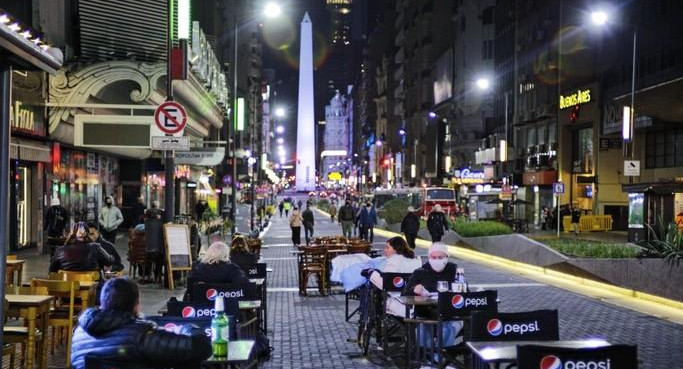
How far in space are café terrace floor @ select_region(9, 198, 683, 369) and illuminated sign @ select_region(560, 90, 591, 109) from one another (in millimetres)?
31599

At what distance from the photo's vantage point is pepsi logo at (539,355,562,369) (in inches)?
197

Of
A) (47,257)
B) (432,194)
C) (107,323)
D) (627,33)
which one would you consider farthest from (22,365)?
(432,194)

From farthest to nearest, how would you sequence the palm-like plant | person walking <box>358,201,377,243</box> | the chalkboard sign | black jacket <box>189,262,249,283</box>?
person walking <box>358,201,377,243</box> → the chalkboard sign → the palm-like plant → black jacket <box>189,262,249,283</box>

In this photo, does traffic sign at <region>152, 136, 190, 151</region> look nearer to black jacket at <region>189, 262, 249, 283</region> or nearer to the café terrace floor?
the café terrace floor

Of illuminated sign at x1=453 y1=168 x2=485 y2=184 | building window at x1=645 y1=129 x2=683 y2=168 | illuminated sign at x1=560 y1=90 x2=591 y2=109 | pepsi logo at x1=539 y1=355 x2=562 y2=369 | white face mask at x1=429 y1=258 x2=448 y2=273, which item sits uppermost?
illuminated sign at x1=560 y1=90 x2=591 y2=109

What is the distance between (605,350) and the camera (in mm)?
5059

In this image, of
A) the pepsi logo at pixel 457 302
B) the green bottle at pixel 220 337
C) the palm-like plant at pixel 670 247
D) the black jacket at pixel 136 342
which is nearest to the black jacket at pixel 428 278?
the pepsi logo at pixel 457 302

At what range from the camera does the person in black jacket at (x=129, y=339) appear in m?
5.08

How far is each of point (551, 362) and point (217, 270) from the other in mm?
5804

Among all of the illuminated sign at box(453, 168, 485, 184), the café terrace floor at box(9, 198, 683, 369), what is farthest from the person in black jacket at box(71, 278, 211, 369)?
the illuminated sign at box(453, 168, 485, 184)

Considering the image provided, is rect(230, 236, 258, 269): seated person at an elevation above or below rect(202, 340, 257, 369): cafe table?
above

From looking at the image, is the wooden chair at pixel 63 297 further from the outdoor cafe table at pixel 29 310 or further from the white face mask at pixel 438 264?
the white face mask at pixel 438 264

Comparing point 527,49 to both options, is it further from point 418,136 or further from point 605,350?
point 605,350

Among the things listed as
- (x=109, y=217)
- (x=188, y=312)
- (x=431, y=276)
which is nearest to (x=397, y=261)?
(x=431, y=276)
